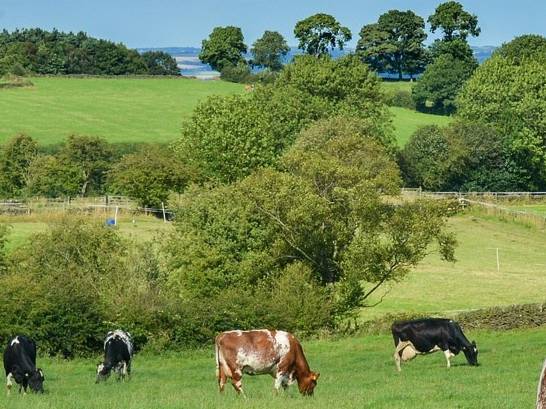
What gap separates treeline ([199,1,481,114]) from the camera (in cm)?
15050

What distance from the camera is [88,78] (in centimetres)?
15988

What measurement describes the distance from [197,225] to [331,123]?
39162 millimetres

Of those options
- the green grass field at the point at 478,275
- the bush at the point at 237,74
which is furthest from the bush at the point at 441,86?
the green grass field at the point at 478,275

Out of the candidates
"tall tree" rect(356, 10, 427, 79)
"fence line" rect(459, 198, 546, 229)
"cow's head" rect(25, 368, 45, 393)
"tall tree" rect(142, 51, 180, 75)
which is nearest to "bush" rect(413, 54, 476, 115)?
"tall tree" rect(356, 10, 427, 79)

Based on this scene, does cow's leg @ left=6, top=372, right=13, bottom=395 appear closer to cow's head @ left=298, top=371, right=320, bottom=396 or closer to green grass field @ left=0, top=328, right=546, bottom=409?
green grass field @ left=0, top=328, right=546, bottom=409

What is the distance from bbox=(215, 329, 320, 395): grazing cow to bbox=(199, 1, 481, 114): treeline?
124658 mm

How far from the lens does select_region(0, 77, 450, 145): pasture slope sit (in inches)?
4732

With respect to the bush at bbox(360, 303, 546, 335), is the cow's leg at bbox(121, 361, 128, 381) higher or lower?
higher

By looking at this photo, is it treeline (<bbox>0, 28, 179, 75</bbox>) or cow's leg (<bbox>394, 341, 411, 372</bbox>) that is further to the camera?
treeline (<bbox>0, 28, 179, 75</bbox>)

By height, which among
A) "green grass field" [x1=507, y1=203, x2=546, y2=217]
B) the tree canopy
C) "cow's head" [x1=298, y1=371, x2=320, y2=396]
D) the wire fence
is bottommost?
"green grass field" [x1=507, y1=203, x2=546, y2=217]

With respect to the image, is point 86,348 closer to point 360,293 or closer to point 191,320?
point 191,320

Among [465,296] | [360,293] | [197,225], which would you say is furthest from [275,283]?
[465,296]

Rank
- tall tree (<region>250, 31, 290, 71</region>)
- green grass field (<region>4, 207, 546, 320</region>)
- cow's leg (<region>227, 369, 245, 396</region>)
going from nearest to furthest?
1. cow's leg (<region>227, 369, 245, 396</region>)
2. green grass field (<region>4, 207, 546, 320</region>)
3. tall tree (<region>250, 31, 290, 71</region>)

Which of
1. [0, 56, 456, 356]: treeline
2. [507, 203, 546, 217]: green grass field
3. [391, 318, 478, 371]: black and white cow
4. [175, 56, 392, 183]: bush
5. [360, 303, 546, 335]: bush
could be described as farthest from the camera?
[507, 203, 546, 217]: green grass field
